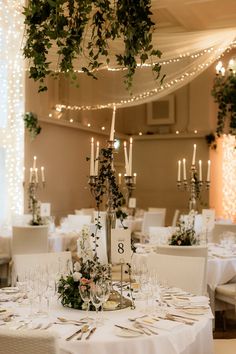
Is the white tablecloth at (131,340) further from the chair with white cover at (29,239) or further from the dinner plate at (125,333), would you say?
the chair with white cover at (29,239)

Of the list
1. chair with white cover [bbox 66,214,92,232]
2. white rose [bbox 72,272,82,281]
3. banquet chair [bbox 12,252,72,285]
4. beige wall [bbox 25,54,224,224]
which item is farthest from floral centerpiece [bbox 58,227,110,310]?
beige wall [bbox 25,54,224,224]

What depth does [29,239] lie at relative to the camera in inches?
271

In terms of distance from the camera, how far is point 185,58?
662 centimetres

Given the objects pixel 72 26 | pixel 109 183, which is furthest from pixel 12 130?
pixel 72 26

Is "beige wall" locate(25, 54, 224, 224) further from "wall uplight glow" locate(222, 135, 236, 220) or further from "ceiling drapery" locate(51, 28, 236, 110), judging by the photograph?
"ceiling drapery" locate(51, 28, 236, 110)

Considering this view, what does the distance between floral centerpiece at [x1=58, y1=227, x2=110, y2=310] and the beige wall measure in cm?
714

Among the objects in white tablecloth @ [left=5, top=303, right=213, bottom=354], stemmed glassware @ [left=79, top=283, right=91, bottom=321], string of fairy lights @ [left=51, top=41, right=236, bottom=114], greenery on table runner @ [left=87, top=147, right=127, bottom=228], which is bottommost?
white tablecloth @ [left=5, top=303, right=213, bottom=354]

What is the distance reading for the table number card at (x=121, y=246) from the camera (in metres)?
3.23

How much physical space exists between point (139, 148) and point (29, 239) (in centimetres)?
763

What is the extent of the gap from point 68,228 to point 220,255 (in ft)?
11.0

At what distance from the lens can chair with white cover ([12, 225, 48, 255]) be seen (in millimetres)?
6895

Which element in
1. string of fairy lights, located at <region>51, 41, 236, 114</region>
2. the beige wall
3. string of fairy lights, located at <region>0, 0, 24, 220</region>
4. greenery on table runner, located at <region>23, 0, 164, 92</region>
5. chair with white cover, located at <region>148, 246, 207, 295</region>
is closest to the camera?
greenery on table runner, located at <region>23, 0, 164, 92</region>

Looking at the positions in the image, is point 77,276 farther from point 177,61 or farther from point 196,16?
point 196,16

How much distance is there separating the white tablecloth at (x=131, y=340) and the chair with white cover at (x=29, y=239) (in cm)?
384
